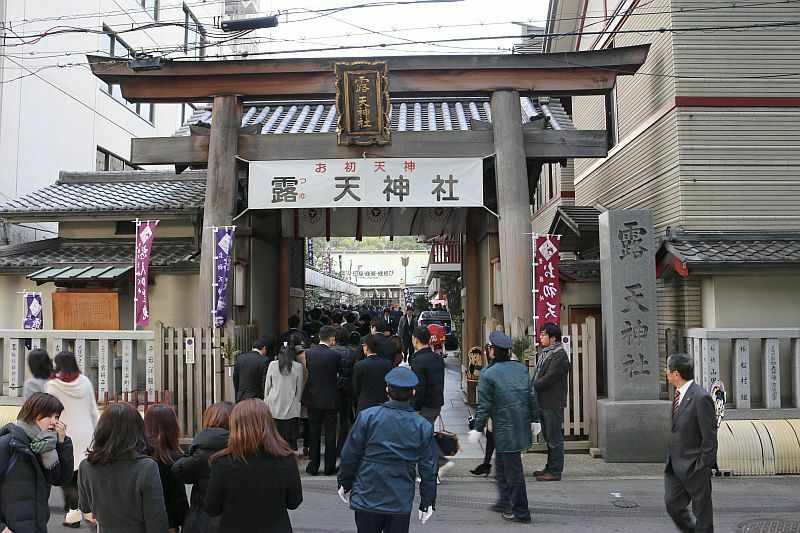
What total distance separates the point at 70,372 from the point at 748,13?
12129 mm

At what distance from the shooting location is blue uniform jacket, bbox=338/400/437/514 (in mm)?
4387

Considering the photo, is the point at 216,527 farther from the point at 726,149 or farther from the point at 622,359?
the point at 726,149

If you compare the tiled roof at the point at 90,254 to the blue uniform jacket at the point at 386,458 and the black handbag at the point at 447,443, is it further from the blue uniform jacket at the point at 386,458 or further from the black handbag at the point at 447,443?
the blue uniform jacket at the point at 386,458

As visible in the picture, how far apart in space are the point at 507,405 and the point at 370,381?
6.73ft

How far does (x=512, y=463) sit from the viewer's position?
6.73m

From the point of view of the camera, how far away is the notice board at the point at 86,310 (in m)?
12.8

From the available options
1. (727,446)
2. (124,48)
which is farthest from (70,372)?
(124,48)

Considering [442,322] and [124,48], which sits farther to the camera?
[442,322]

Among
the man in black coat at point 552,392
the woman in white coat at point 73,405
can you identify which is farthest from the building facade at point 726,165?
the woman in white coat at point 73,405

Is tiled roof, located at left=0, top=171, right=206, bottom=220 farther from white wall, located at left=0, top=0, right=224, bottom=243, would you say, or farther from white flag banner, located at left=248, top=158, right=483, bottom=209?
white flag banner, located at left=248, top=158, right=483, bottom=209

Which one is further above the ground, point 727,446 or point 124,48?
point 124,48

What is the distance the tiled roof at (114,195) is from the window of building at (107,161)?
700 centimetres

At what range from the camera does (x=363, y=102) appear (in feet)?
34.8

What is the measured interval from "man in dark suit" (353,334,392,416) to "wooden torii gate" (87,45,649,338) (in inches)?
140
